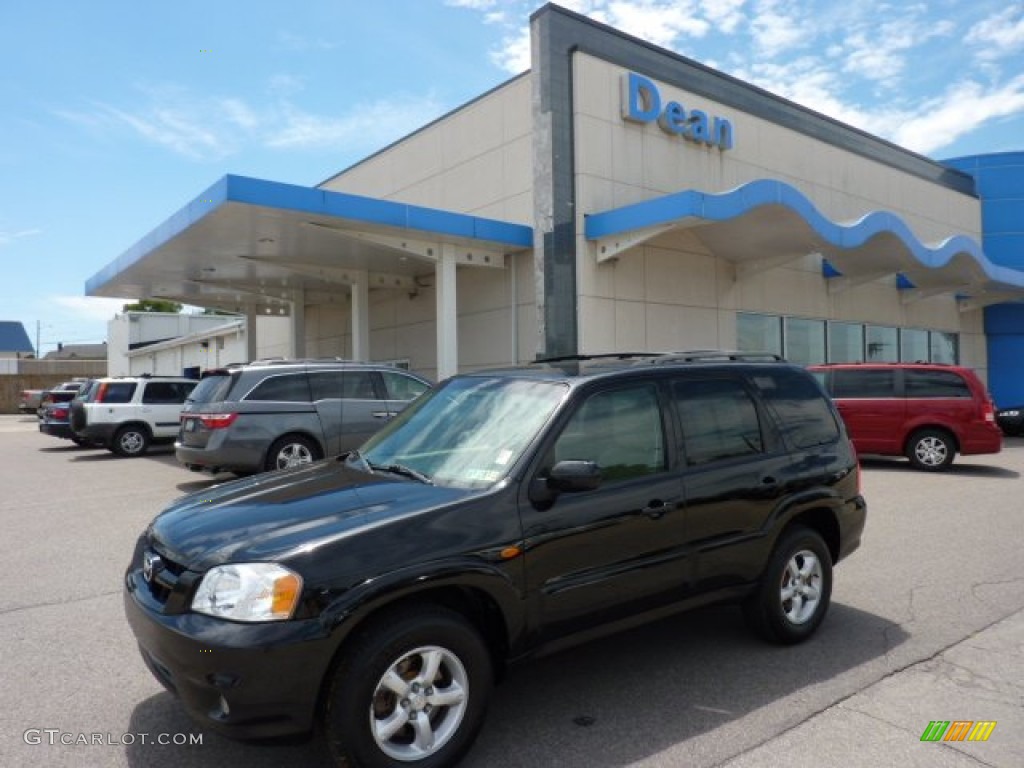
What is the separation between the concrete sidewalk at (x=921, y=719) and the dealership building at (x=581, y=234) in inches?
422

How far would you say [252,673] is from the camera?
2664mm

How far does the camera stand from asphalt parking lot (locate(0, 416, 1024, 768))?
322cm

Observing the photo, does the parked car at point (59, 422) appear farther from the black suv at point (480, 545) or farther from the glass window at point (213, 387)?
the black suv at point (480, 545)

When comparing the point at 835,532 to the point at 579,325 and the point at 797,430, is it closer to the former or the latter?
the point at 797,430

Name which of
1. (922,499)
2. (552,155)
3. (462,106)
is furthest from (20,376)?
(922,499)

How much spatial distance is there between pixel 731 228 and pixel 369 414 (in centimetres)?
949

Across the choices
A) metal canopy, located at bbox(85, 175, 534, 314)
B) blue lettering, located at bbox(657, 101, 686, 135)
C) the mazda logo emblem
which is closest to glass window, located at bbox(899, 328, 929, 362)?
blue lettering, located at bbox(657, 101, 686, 135)

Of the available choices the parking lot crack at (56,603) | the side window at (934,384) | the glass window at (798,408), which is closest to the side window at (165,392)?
the parking lot crack at (56,603)

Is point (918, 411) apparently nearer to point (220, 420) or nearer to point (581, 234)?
point (581, 234)

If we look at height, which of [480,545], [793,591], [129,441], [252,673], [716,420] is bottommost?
[793,591]

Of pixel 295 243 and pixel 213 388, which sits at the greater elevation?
pixel 295 243

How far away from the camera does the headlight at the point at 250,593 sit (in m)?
2.75

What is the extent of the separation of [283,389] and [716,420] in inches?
291

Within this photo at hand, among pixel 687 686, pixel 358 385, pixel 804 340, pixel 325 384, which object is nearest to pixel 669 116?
pixel 804 340
